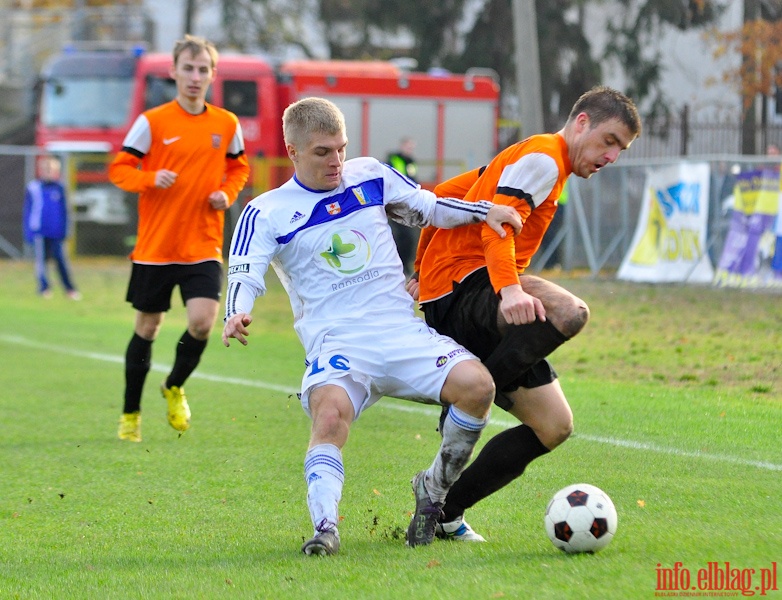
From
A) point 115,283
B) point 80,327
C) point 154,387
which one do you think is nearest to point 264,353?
point 154,387

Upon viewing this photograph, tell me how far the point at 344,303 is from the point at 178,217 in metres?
3.08

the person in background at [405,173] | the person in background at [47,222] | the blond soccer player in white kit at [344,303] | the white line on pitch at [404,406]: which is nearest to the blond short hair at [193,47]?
the white line on pitch at [404,406]

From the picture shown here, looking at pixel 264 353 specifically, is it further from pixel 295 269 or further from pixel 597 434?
pixel 295 269

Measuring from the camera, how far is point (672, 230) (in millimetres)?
16688

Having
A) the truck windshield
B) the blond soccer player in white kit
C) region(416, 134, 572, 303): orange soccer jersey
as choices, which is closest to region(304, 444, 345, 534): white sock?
the blond soccer player in white kit

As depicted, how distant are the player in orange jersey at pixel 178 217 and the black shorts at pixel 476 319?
273 centimetres

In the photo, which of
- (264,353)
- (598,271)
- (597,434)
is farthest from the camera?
(598,271)

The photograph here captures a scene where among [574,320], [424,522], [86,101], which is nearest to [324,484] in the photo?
[424,522]

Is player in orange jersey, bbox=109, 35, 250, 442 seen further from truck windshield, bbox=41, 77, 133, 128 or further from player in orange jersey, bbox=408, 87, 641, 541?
truck windshield, bbox=41, 77, 133, 128

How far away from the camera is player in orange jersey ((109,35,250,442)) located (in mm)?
7363

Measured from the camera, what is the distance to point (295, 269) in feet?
15.4

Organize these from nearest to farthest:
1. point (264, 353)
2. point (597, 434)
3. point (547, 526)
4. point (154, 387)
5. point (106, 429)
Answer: point (547, 526)
point (597, 434)
point (106, 429)
point (154, 387)
point (264, 353)

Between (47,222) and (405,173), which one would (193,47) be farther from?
(47,222)

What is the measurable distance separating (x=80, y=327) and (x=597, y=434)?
30.5 feet
